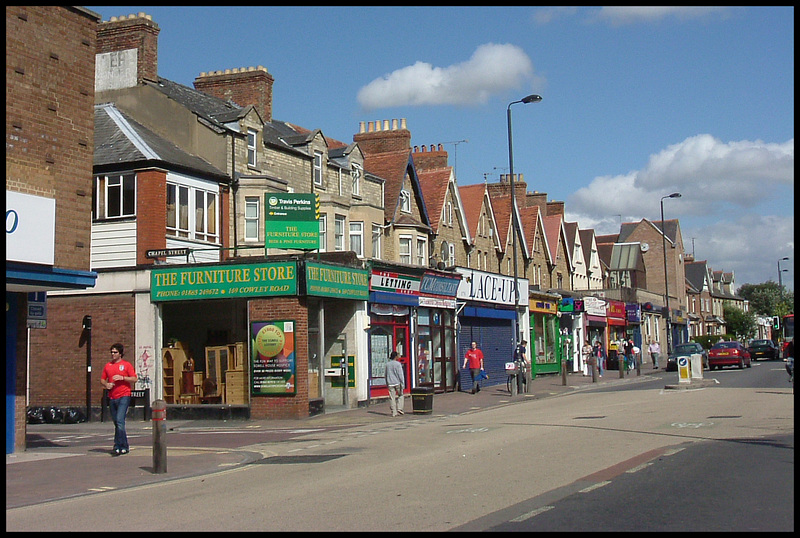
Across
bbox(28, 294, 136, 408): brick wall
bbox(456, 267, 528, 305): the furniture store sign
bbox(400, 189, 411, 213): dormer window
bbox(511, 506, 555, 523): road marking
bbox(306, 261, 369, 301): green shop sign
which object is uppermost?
bbox(400, 189, 411, 213): dormer window

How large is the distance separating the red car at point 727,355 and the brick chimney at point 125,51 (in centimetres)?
3281

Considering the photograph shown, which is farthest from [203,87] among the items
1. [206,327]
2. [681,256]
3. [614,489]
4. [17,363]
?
[681,256]

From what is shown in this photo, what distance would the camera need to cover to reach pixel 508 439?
1598 cm

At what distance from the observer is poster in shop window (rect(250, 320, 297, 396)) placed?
2420 centimetres

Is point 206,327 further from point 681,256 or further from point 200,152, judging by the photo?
point 681,256

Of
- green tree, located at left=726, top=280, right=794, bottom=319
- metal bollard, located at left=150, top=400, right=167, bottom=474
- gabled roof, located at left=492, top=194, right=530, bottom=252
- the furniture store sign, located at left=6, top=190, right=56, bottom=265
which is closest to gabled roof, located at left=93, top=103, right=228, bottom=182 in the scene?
the furniture store sign, located at left=6, top=190, right=56, bottom=265

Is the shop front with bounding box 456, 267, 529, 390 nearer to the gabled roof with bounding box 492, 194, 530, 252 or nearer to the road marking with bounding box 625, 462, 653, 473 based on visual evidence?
the gabled roof with bounding box 492, 194, 530, 252

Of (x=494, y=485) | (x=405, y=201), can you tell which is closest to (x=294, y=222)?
(x=405, y=201)

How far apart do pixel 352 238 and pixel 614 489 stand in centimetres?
2528

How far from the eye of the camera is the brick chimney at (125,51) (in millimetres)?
31391

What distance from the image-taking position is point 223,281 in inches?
993

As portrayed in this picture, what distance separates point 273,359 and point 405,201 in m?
15.8

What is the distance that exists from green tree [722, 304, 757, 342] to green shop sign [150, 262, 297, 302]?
3714 inches

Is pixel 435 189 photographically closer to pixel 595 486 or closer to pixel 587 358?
pixel 587 358
